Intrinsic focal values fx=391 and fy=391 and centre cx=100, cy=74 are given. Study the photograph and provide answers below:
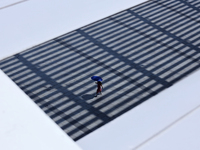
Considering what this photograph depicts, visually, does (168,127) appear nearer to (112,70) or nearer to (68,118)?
(68,118)

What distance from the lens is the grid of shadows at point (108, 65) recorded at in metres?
9.96

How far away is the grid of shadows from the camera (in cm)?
996

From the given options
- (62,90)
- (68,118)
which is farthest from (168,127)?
(62,90)

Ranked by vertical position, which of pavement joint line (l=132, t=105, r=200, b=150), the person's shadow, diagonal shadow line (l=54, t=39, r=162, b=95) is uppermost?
pavement joint line (l=132, t=105, r=200, b=150)

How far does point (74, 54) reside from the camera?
1202 cm

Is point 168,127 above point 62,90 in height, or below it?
above

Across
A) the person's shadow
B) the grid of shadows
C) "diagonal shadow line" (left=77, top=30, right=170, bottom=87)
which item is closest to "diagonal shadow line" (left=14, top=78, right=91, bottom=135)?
the grid of shadows

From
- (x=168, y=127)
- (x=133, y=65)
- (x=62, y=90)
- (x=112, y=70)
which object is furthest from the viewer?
(x=133, y=65)

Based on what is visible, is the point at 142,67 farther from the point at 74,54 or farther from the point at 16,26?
the point at 16,26

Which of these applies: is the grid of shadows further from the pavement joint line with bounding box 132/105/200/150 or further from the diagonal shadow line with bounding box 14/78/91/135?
the pavement joint line with bounding box 132/105/200/150

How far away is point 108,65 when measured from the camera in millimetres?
11539

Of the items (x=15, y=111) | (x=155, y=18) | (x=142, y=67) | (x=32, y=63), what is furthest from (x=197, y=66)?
(x=15, y=111)

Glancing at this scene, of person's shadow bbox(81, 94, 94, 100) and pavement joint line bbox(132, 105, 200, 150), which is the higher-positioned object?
pavement joint line bbox(132, 105, 200, 150)

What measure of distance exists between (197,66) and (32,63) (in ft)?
16.1
